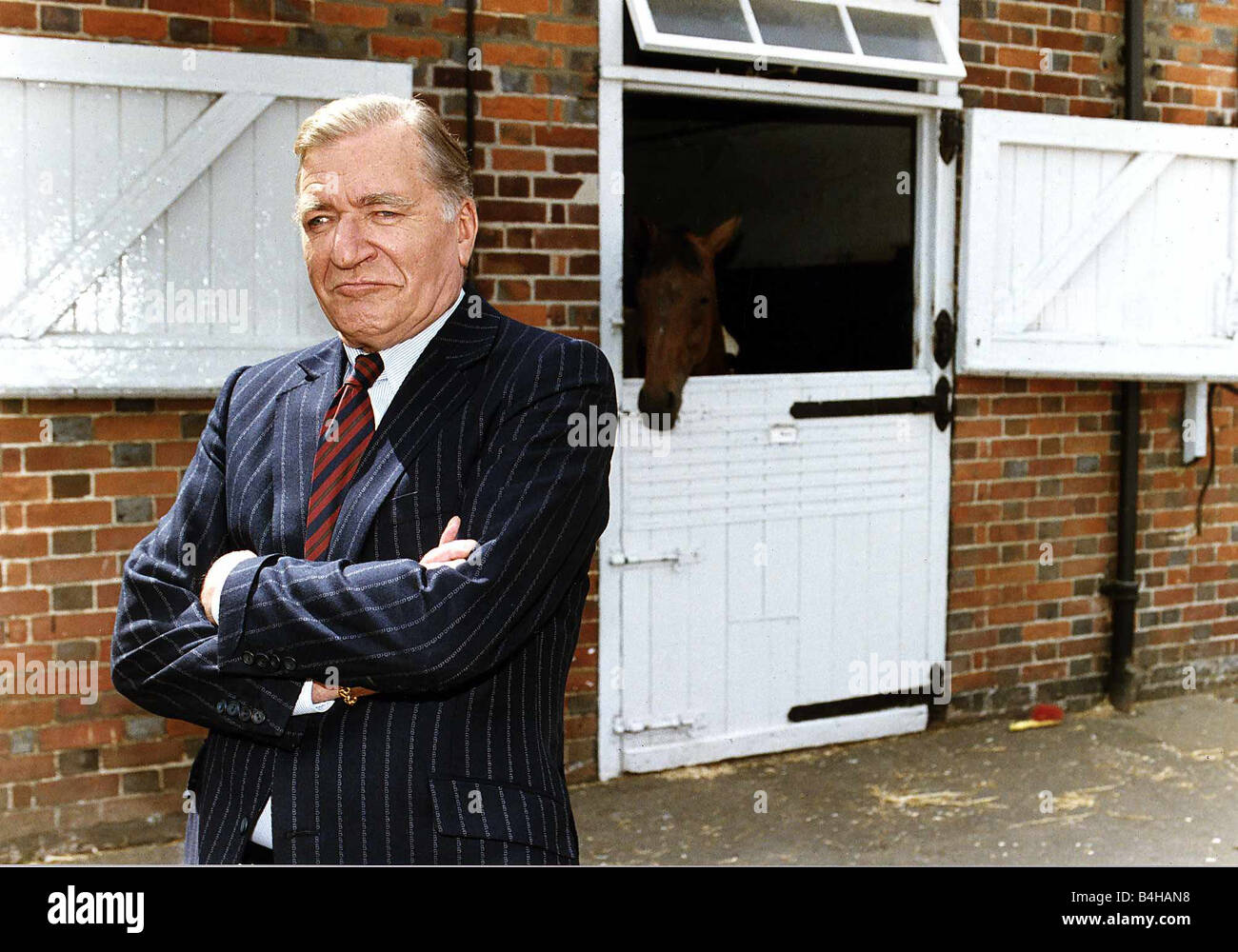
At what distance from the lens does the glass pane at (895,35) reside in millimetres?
4715

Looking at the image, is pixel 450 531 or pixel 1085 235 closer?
pixel 450 531

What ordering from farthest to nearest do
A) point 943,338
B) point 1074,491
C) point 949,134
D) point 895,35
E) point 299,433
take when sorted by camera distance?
point 1074,491 < point 943,338 < point 949,134 < point 895,35 < point 299,433

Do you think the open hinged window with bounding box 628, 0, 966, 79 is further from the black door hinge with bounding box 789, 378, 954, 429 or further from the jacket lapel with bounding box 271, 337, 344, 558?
the jacket lapel with bounding box 271, 337, 344, 558

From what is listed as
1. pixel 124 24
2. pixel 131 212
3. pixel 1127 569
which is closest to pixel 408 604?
pixel 131 212

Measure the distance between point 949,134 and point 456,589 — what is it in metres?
4.06

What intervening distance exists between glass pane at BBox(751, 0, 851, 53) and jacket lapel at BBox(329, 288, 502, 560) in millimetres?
3007

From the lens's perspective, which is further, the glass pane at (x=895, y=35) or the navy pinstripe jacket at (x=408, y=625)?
the glass pane at (x=895, y=35)

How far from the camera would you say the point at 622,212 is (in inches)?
183

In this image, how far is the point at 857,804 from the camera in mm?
4590

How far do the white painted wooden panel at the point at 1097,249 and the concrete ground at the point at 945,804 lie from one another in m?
1.56

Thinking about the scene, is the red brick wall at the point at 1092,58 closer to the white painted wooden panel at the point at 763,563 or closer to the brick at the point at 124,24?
the white painted wooden panel at the point at 763,563

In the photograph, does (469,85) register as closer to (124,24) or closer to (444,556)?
(124,24)

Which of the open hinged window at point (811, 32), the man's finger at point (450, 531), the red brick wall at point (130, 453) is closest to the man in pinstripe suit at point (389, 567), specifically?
the man's finger at point (450, 531)

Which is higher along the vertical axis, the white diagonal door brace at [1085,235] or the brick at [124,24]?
the brick at [124,24]
